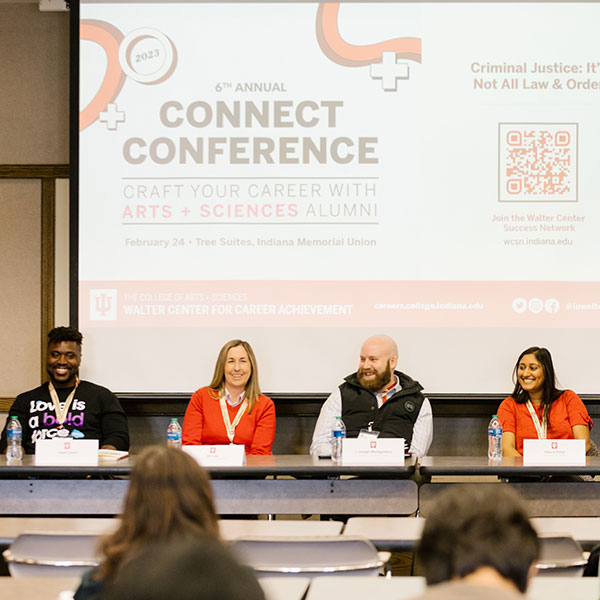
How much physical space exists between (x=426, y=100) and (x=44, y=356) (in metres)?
2.66

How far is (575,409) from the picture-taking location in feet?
15.4

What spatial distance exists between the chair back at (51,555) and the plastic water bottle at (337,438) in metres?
1.64

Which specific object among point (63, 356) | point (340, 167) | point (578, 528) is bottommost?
point (578, 528)

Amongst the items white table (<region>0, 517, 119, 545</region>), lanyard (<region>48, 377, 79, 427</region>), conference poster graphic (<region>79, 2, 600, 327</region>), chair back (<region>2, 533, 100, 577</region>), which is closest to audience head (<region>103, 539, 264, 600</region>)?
chair back (<region>2, 533, 100, 577</region>)

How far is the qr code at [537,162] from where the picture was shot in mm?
5102

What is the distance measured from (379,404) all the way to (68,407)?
62.2 inches

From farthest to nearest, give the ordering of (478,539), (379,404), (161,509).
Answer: (379,404), (161,509), (478,539)

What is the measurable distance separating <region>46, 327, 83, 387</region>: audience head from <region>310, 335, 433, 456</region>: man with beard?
1.30 meters

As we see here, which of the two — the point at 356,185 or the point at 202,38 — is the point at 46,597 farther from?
the point at 202,38

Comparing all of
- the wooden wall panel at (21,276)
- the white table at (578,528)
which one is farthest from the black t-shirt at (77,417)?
the white table at (578,528)

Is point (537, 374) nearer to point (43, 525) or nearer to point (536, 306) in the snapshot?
point (536, 306)

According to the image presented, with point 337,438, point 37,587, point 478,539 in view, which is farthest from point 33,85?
point 478,539

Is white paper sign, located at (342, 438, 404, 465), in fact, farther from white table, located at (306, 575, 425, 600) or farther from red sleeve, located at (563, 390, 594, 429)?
white table, located at (306, 575, 425, 600)

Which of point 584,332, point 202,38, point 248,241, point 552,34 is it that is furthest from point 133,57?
point 584,332
